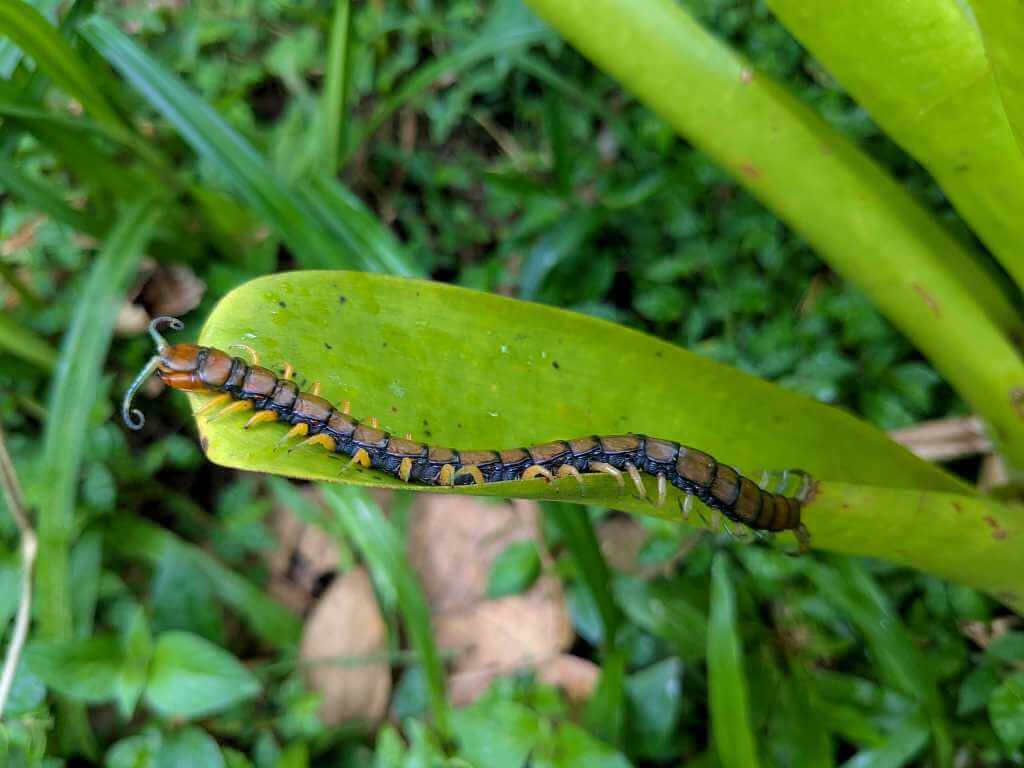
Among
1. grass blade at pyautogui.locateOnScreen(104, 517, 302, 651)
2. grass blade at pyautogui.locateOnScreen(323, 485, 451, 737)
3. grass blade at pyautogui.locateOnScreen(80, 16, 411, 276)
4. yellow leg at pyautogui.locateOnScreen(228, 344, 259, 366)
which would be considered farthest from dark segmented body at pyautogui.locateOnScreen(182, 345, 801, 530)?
grass blade at pyautogui.locateOnScreen(104, 517, 302, 651)

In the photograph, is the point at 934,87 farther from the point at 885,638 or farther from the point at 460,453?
the point at 885,638

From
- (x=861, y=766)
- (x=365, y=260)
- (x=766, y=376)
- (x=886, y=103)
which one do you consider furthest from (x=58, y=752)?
(x=886, y=103)

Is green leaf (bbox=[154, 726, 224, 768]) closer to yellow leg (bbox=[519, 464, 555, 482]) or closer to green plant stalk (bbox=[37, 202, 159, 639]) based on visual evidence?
green plant stalk (bbox=[37, 202, 159, 639])

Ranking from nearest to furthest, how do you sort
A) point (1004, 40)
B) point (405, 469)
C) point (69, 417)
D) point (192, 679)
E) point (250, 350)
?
point (1004, 40) → point (250, 350) → point (405, 469) → point (192, 679) → point (69, 417)

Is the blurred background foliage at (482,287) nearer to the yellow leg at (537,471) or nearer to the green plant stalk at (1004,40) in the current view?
the yellow leg at (537,471)

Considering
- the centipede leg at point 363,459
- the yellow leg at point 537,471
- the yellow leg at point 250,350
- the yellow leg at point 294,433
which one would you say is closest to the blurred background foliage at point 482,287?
the yellow leg at point 537,471

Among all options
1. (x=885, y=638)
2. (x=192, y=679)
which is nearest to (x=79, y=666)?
(x=192, y=679)
